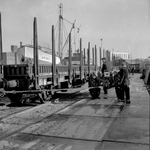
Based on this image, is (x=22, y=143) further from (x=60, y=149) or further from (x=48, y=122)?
(x=48, y=122)

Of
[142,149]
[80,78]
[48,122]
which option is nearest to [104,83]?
[80,78]

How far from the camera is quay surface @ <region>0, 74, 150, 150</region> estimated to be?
A: 410cm

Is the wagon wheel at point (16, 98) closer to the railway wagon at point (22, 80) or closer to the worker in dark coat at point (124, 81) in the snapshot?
the railway wagon at point (22, 80)

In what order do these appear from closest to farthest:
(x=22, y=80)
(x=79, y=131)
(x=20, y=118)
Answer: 1. (x=79, y=131)
2. (x=20, y=118)
3. (x=22, y=80)

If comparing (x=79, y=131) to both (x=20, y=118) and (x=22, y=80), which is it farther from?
(x=22, y=80)

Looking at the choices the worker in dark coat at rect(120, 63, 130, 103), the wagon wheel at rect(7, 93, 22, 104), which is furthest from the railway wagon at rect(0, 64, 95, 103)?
the worker in dark coat at rect(120, 63, 130, 103)

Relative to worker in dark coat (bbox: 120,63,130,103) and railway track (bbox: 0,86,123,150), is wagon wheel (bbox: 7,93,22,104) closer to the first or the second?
railway track (bbox: 0,86,123,150)

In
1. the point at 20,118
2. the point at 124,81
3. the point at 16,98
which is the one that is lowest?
the point at 20,118

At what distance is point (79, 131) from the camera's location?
504 cm

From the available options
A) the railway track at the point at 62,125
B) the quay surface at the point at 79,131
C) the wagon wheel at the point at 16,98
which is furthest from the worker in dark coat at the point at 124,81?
the wagon wheel at the point at 16,98

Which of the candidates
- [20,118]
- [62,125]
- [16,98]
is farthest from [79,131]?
[16,98]

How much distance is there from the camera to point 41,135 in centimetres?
476

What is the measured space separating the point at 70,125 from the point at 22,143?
1633 mm

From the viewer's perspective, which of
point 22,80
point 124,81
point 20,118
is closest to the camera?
point 20,118
